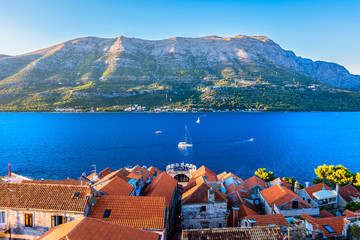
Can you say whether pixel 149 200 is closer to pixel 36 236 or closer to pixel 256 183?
pixel 36 236

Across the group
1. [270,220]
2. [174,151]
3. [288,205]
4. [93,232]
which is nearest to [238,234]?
[270,220]

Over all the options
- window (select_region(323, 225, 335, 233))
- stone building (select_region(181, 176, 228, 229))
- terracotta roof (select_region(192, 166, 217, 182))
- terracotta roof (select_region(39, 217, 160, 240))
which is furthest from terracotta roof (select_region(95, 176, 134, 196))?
window (select_region(323, 225, 335, 233))

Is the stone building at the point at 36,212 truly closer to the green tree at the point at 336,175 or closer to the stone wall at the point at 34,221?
the stone wall at the point at 34,221

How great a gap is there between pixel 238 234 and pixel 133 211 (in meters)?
8.84

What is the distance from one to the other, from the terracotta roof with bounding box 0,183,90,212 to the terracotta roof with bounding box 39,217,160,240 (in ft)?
11.2

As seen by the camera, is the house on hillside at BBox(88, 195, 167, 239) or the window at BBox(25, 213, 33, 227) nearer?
the window at BBox(25, 213, 33, 227)

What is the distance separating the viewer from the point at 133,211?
765 inches

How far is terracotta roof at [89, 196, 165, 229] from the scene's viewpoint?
60.4ft

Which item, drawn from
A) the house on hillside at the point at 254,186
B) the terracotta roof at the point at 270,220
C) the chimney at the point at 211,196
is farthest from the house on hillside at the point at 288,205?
the chimney at the point at 211,196

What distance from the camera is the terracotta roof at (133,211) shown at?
1841 centimetres

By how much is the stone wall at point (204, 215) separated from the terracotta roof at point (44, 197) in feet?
37.9

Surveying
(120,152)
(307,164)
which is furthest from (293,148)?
(120,152)

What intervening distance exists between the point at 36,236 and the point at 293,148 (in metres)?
99.1

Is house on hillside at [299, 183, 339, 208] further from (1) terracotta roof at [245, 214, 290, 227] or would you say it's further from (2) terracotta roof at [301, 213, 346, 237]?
(1) terracotta roof at [245, 214, 290, 227]
